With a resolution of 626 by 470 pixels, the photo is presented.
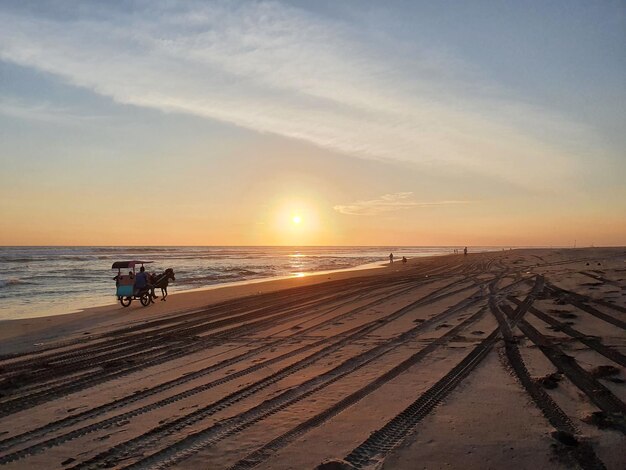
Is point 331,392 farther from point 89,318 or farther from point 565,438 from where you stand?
point 89,318

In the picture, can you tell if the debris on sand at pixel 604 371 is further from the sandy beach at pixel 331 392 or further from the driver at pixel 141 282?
the driver at pixel 141 282

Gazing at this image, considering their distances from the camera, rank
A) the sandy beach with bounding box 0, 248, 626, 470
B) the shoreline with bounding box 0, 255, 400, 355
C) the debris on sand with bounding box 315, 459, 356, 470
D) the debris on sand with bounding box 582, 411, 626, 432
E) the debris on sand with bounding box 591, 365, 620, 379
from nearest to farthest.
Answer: the debris on sand with bounding box 315, 459, 356, 470, the sandy beach with bounding box 0, 248, 626, 470, the debris on sand with bounding box 582, 411, 626, 432, the debris on sand with bounding box 591, 365, 620, 379, the shoreline with bounding box 0, 255, 400, 355

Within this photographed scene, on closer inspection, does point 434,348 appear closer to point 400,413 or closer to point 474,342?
point 474,342

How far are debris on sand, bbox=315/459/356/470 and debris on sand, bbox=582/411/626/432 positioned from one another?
2.92 metres

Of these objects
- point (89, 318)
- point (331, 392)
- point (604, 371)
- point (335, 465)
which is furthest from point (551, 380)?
point (89, 318)

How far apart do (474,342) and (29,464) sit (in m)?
8.07

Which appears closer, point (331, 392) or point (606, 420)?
point (606, 420)

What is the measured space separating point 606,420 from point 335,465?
329 centimetres

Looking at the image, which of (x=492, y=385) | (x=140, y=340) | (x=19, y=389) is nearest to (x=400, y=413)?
(x=492, y=385)

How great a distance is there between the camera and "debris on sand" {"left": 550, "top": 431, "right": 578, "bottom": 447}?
4516 mm

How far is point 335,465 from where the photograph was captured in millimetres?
4379

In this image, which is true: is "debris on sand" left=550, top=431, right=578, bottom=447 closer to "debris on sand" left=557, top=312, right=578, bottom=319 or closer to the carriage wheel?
"debris on sand" left=557, top=312, right=578, bottom=319

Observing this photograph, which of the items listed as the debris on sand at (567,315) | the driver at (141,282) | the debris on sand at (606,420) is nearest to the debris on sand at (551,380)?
the debris on sand at (606,420)

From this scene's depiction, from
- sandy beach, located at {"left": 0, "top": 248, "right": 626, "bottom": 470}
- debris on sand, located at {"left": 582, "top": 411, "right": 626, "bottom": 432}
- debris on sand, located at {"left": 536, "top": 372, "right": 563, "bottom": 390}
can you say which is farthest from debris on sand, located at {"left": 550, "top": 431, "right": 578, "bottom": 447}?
debris on sand, located at {"left": 536, "top": 372, "right": 563, "bottom": 390}
